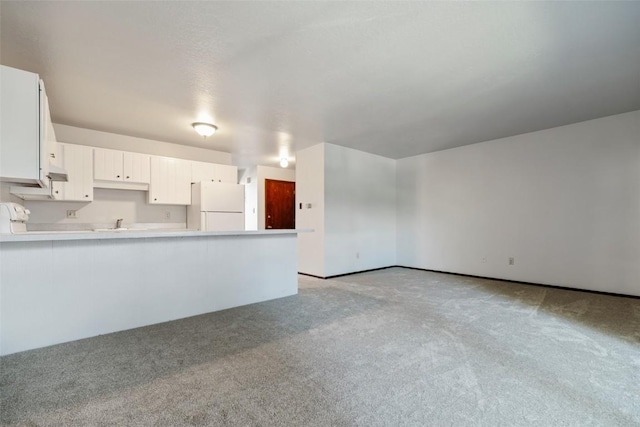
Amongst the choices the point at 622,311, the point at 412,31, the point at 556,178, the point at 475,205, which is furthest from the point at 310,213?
the point at 622,311

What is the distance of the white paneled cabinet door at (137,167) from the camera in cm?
441

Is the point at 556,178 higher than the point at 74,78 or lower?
lower

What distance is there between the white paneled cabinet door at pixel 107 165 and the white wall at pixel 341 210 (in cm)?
285

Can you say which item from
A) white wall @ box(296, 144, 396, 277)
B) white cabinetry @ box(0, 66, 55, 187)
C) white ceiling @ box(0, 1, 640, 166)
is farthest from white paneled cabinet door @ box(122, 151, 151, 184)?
white wall @ box(296, 144, 396, 277)

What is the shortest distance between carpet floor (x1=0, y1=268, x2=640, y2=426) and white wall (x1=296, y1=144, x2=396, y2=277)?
2028 mm

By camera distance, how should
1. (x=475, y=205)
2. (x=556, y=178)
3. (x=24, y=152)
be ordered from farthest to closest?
(x=475, y=205), (x=556, y=178), (x=24, y=152)

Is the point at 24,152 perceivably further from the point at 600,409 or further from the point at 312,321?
the point at 600,409

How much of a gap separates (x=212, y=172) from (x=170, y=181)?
72 centimetres

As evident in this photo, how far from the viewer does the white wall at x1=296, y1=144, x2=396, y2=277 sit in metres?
5.12

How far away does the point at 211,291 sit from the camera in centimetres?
322

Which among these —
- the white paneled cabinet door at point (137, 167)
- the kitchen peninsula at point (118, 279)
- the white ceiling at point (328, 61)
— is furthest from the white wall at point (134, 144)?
the kitchen peninsula at point (118, 279)

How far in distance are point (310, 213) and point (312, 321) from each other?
8.77ft

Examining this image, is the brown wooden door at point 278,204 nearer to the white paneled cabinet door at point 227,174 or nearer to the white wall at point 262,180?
the white wall at point 262,180

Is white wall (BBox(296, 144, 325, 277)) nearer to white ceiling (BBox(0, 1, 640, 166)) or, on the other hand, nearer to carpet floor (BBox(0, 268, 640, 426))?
white ceiling (BBox(0, 1, 640, 166))
